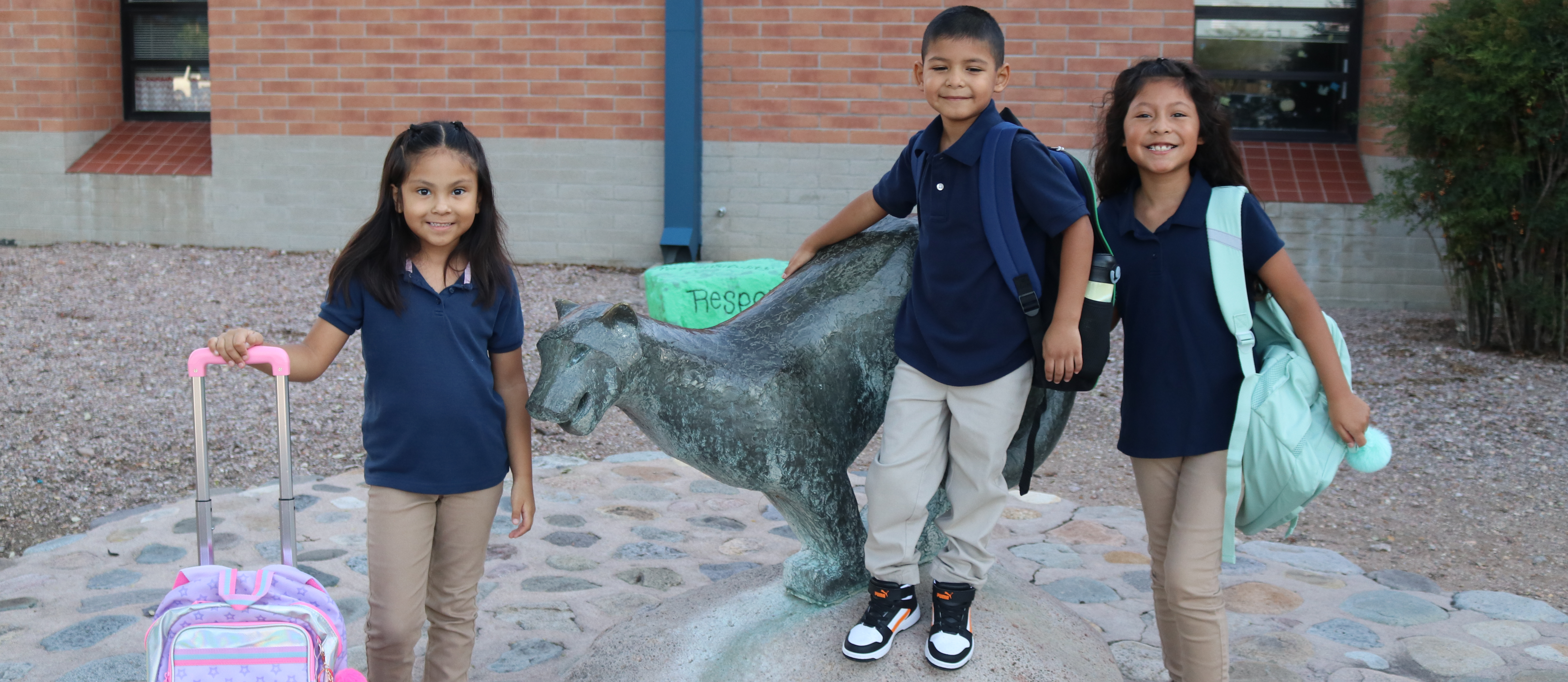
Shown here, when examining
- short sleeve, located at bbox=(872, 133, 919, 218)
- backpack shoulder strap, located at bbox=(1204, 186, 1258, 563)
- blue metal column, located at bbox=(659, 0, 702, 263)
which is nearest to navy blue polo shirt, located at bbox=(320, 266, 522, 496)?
short sleeve, located at bbox=(872, 133, 919, 218)

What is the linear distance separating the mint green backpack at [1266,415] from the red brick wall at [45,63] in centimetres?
1019

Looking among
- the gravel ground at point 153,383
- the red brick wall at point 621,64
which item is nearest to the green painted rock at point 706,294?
the gravel ground at point 153,383

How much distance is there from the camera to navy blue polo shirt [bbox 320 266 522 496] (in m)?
2.49

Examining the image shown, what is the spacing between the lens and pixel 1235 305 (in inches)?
101

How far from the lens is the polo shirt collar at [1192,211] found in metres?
2.60

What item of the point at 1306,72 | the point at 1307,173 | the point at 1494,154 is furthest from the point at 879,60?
the point at 1494,154

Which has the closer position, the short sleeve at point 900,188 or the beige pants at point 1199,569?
the beige pants at point 1199,569

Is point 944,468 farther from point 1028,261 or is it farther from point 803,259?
point 803,259

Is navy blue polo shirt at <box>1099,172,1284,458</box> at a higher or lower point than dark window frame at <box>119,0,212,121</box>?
lower

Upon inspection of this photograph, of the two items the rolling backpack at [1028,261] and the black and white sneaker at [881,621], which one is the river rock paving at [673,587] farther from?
the rolling backpack at [1028,261]

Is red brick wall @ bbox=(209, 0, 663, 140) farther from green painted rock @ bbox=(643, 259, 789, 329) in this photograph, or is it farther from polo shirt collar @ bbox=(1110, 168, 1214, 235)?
polo shirt collar @ bbox=(1110, 168, 1214, 235)

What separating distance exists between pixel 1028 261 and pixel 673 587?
6.74 feet

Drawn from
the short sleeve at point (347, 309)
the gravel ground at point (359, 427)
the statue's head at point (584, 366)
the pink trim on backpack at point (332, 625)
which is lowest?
the gravel ground at point (359, 427)

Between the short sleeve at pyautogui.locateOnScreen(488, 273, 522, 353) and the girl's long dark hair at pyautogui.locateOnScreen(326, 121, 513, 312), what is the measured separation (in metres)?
0.02
